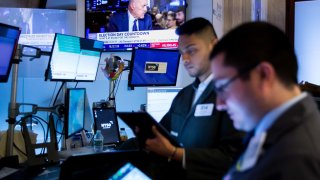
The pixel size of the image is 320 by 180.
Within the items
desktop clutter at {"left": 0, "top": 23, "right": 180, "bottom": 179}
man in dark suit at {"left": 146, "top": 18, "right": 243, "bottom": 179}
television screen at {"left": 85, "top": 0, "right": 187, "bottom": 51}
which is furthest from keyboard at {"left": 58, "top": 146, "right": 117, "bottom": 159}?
television screen at {"left": 85, "top": 0, "right": 187, "bottom": 51}

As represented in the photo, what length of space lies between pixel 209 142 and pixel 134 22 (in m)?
2.47

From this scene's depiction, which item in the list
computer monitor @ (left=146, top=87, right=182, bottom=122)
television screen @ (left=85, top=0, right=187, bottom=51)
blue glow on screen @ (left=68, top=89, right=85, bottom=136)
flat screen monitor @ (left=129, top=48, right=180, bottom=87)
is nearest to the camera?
blue glow on screen @ (left=68, top=89, right=85, bottom=136)

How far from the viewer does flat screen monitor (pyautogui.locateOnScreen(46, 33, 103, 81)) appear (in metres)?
2.44

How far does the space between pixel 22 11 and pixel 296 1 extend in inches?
119

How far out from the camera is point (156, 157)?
1.65 metres

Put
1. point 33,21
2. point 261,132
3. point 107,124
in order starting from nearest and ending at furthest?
point 261,132, point 107,124, point 33,21

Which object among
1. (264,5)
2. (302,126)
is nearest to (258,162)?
(302,126)

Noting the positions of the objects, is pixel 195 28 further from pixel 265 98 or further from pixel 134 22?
pixel 134 22

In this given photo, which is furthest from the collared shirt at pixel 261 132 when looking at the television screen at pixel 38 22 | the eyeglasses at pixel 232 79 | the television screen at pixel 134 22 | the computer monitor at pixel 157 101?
the television screen at pixel 38 22

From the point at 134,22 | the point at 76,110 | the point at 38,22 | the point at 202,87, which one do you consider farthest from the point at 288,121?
the point at 38,22

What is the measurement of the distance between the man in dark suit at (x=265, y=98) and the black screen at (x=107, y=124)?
198 cm

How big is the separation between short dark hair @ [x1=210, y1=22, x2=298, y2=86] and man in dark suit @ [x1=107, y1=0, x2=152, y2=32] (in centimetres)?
287

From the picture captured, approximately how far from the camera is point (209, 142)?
58.8 inches

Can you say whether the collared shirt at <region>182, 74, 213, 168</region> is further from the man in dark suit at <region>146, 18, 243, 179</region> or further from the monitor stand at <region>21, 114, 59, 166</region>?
the monitor stand at <region>21, 114, 59, 166</region>
